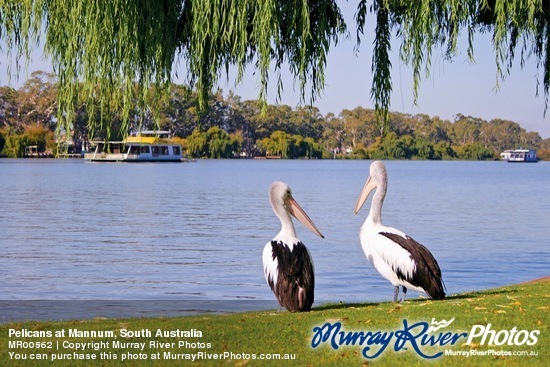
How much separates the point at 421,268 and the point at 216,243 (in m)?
17.4

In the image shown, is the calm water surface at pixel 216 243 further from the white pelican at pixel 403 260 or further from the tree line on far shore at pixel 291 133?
the tree line on far shore at pixel 291 133

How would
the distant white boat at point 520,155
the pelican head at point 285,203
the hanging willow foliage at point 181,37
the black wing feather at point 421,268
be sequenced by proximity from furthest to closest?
1. the distant white boat at point 520,155
2. the pelican head at point 285,203
3. the black wing feather at point 421,268
4. the hanging willow foliage at point 181,37

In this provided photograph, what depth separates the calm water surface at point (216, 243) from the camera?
54.6 feet

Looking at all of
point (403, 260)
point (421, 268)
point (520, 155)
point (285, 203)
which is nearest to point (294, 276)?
point (403, 260)

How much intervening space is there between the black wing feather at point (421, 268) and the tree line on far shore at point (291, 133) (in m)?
85.0

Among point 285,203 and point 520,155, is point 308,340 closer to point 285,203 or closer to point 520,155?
point 285,203

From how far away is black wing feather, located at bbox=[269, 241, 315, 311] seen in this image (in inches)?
308

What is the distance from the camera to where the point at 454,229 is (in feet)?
104

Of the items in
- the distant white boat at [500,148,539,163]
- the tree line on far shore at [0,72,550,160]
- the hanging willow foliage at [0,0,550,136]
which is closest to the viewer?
the hanging willow foliage at [0,0,550,136]

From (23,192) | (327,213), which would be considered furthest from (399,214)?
(23,192)

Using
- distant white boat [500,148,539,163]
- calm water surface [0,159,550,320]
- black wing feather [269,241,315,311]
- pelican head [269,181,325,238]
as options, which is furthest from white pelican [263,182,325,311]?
distant white boat [500,148,539,163]

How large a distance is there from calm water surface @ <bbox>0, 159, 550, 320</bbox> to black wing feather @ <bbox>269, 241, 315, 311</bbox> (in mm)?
6495

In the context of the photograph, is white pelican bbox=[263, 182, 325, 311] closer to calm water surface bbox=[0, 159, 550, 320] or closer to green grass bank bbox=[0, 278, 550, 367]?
green grass bank bbox=[0, 278, 550, 367]

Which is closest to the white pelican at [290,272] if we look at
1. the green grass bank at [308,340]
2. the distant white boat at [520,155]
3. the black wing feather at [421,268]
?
the green grass bank at [308,340]
